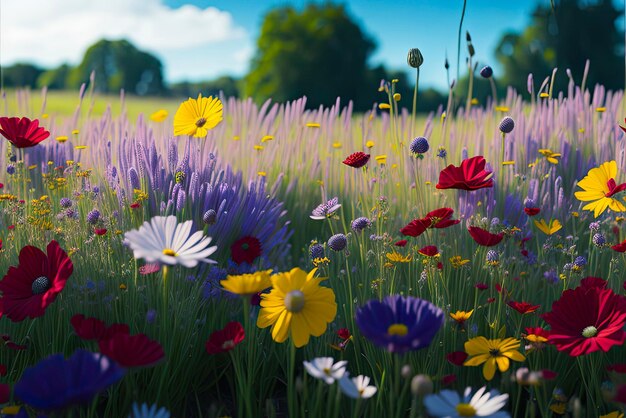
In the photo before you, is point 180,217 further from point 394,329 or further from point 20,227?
point 394,329

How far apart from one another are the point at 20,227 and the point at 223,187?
80cm

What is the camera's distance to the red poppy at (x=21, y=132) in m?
2.21

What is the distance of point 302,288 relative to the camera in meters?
1.66

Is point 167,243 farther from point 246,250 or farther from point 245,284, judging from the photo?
point 246,250

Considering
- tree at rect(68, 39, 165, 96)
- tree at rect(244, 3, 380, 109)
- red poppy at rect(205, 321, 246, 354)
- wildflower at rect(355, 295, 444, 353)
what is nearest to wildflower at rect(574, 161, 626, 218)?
wildflower at rect(355, 295, 444, 353)

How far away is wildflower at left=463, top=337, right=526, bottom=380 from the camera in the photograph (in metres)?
1.74

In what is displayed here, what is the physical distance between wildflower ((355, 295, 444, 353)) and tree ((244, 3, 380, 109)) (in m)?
22.7

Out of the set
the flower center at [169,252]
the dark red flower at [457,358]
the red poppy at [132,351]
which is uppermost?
the flower center at [169,252]

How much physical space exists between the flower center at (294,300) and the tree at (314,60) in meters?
22.6

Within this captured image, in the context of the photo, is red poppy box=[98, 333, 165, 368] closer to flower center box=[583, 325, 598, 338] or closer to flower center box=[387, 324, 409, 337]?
flower center box=[387, 324, 409, 337]

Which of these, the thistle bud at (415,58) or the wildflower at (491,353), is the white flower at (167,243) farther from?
the thistle bud at (415,58)

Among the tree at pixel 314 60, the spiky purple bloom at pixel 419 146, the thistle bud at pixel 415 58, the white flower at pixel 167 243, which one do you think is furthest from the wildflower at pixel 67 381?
the tree at pixel 314 60

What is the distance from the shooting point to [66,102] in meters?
25.8

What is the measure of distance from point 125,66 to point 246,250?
52.9m
